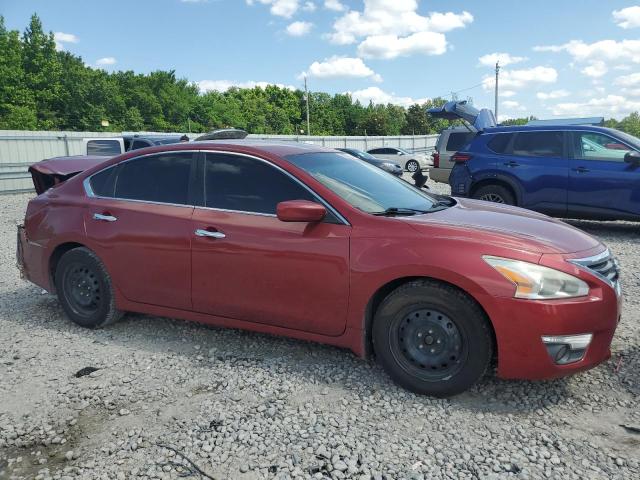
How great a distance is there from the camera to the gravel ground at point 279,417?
2.46 meters

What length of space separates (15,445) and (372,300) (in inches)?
85.8

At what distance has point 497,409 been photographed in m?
2.94

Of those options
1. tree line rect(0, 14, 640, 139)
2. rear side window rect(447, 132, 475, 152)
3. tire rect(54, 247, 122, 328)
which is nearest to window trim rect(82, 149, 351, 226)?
tire rect(54, 247, 122, 328)

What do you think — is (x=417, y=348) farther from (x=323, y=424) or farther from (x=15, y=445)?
(x=15, y=445)

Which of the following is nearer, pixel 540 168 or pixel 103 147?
pixel 540 168

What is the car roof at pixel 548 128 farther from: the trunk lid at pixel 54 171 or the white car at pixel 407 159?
the white car at pixel 407 159

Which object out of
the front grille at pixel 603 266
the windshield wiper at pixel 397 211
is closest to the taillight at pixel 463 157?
the windshield wiper at pixel 397 211

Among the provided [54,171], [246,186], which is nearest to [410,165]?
[54,171]

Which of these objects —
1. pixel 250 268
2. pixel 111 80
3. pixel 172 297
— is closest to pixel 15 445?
pixel 172 297

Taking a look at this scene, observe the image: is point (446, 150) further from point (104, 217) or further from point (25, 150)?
point (25, 150)

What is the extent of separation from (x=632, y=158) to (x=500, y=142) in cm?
198

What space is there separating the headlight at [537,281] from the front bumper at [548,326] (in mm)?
34

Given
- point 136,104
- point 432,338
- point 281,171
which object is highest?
Result: point 136,104

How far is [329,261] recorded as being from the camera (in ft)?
10.5
